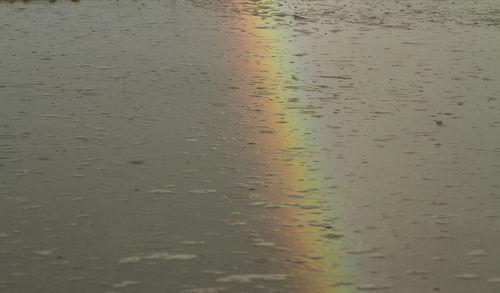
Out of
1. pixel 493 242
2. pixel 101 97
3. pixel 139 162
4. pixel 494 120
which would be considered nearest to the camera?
pixel 493 242

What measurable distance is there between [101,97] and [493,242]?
3.46 meters

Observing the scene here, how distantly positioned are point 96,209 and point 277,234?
34.5 inches

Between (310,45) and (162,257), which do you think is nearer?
(162,257)

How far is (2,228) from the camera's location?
14.0ft

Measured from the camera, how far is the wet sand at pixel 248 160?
3.89 metres

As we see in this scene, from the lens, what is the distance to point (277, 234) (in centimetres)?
426

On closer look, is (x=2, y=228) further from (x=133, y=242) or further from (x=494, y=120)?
(x=494, y=120)

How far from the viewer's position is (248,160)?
544cm

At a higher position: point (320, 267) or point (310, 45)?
point (310, 45)

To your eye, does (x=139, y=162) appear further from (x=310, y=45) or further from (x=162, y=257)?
(x=310, y=45)

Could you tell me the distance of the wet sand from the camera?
3.89m

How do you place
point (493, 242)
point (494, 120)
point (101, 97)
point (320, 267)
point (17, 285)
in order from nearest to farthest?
point (17, 285) → point (320, 267) → point (493, 242) → point (494, 120) → point (101, 97)

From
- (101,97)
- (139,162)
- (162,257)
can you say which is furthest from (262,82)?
(162,257)

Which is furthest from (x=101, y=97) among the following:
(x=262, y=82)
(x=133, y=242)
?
(x=133, y=242)
